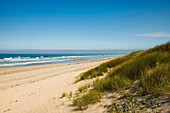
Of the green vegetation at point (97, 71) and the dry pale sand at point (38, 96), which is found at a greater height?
the green vegetation at point (97, 71)

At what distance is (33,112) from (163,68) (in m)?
5.16

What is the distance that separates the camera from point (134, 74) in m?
4.70

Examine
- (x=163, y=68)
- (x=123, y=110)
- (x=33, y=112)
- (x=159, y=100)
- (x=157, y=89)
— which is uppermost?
(x=163, y=68)

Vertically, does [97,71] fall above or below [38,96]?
above

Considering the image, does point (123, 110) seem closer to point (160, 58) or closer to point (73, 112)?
point (73, 112)

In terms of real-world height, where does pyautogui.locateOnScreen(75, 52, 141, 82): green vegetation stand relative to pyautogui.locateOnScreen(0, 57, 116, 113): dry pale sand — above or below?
above

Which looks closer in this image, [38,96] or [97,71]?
[38,96]

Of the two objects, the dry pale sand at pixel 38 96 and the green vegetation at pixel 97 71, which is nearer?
the dry pale sand at pixel 38 96

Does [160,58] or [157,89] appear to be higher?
[160,58]

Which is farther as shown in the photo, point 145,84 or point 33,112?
point 33,112

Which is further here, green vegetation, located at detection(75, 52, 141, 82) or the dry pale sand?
green vegetation, located at detection(75, 52, 141, 82)

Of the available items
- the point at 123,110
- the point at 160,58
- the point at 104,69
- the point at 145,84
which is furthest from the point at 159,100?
the point at 104,69

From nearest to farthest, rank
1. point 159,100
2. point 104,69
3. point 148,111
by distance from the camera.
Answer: point 148,111 < point 159,100 < point 104,69

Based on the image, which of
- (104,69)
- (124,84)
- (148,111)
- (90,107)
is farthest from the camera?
(104,69)
